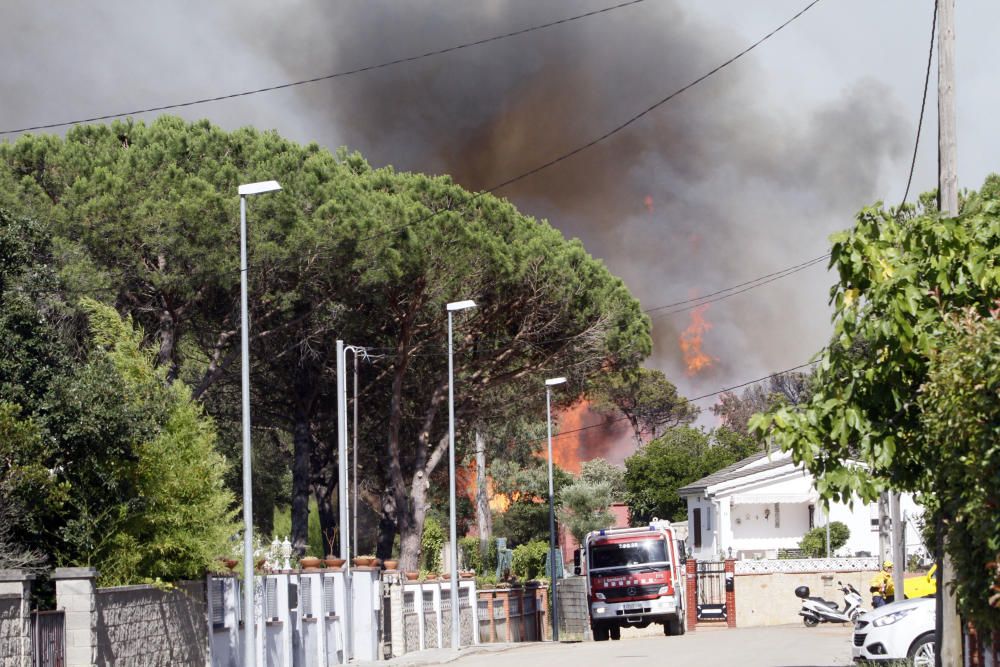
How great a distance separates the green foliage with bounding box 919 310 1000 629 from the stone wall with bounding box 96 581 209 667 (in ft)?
39.7

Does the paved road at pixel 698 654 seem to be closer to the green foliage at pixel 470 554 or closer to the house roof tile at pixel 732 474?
the house roof tile at pixel 732 474

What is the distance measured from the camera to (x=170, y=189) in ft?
109

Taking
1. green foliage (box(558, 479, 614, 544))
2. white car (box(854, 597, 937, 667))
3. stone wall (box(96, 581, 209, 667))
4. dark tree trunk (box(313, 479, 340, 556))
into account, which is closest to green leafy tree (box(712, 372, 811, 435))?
green foliage (box(558, 479, 614, 544))

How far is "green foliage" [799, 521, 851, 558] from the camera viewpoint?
5769cm

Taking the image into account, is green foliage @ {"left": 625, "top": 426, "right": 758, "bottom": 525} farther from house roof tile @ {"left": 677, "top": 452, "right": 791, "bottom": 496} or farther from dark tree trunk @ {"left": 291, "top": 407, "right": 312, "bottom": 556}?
dark tree trunk @ {"left": 291, "top": 407, "right": 312, "bottom": 556}

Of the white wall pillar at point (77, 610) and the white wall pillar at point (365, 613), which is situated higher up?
the white wall pillar at point (77, 610)

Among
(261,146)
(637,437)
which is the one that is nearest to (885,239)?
(261,146)

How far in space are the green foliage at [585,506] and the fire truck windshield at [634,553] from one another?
1614 inches

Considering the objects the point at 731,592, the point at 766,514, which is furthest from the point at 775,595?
the point at 766,514

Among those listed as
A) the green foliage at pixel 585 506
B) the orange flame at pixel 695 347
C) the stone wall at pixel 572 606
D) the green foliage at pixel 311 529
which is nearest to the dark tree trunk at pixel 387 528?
the green foliage at pixel 311 529

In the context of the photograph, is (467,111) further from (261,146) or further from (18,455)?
(18,455)

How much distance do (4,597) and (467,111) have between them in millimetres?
101278

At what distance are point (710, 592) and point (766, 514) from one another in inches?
515

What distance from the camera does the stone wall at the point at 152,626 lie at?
62.7ft
